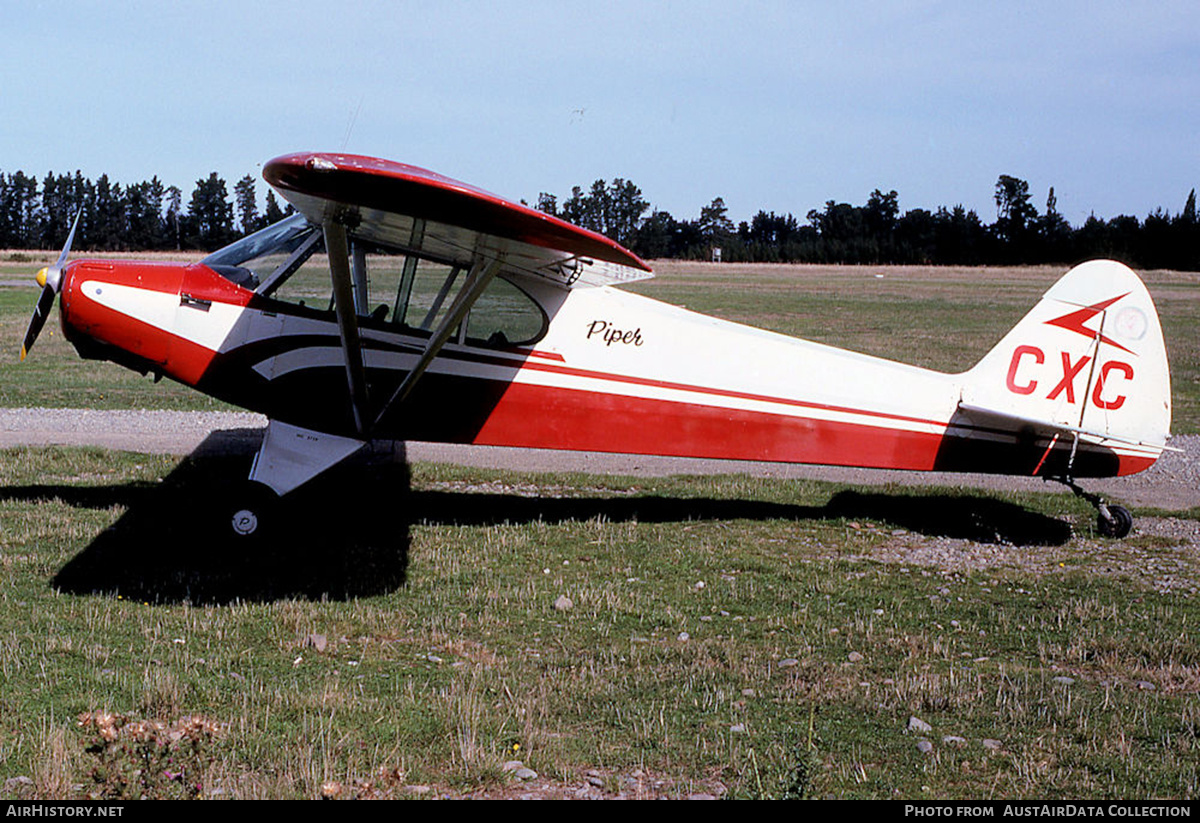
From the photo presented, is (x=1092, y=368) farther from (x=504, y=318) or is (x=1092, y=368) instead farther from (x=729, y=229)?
(x=729, y=229)

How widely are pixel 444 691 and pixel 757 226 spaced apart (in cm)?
15178

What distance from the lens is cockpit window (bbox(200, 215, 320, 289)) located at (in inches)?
315

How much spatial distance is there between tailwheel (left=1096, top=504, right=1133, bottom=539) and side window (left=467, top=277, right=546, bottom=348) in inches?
212

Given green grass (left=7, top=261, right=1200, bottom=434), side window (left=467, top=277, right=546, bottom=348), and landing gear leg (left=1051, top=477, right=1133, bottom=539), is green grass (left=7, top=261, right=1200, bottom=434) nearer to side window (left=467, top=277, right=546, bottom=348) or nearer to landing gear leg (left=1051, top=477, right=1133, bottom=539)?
side window (left=467, top=277, right=546, bottom=348)

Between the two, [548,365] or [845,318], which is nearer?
[548,365]

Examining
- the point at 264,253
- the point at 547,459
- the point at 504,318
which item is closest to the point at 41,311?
the point at 264,253

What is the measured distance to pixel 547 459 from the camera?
39.7 feet

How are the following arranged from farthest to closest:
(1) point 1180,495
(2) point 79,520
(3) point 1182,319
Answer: (3) point 1182,319 → (1) point 1180,495 → (2) point 79,520

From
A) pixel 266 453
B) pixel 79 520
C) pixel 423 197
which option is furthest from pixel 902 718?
pixel 79 520

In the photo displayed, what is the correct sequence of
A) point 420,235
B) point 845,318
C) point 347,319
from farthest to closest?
point 845,318
point 420,235
point 347,319

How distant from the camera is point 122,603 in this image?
20.9ft

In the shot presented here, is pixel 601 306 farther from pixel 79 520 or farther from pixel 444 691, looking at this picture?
pixel 79 520

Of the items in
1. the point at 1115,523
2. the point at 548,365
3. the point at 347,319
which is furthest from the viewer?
the point at 1115,523

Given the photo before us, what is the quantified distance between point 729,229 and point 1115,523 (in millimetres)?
119528
